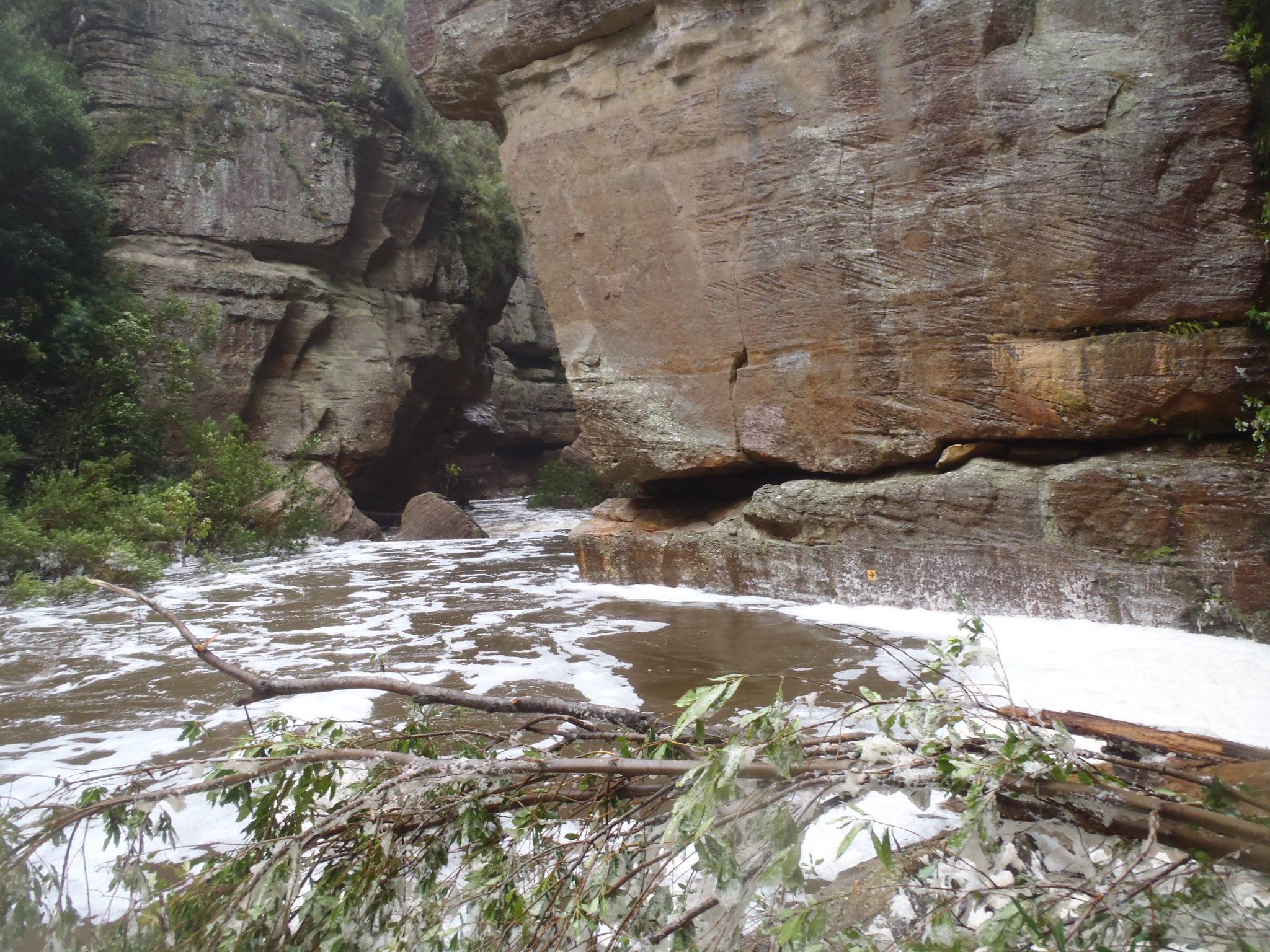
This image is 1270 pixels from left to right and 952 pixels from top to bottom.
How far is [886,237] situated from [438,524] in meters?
7.85

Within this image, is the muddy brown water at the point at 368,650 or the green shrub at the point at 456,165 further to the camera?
the green shrub at the point at 456,165

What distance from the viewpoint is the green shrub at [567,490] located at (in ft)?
55.5

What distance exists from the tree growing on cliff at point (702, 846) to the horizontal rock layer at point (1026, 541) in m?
3.03

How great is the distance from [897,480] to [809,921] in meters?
4.62

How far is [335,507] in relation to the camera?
11.6 m

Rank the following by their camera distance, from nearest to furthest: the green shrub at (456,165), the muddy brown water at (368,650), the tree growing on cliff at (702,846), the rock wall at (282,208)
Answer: the tree growing on cliff at (702,846)
the muddy brown water at (368,650)
the rock wall at (282,208)
the green shrub at (456,165)

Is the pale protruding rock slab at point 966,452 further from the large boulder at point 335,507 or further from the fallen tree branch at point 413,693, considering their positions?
the large boulder at point 335,507

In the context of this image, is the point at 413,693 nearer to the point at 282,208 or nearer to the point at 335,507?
the point at 335,507

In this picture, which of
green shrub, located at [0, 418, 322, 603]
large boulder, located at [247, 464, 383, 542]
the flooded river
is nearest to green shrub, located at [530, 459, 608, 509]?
large boulder, located at [247, 464, 383, 542]

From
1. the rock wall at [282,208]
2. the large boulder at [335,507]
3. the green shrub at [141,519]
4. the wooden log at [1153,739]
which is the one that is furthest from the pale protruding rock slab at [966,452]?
the rock wall at [282,208]

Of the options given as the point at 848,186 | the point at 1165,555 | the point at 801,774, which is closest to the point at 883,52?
the point at 848,186

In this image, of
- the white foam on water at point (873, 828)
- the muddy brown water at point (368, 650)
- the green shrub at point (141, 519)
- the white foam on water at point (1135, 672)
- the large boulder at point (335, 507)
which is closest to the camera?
the white foam on water at point (873, 828)

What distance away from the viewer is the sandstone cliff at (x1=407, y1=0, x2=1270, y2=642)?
459 centimetres

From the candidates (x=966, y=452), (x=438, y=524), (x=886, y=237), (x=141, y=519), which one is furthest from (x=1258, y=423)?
(x=438, y=524)
